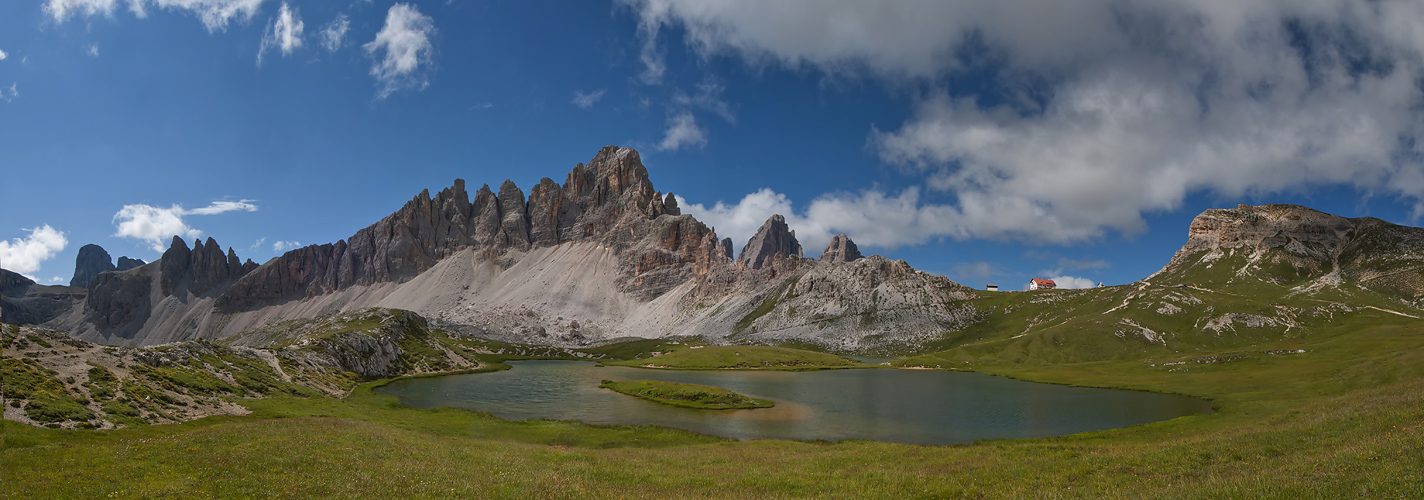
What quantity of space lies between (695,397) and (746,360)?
80.3m

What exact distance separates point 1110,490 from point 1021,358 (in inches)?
5911

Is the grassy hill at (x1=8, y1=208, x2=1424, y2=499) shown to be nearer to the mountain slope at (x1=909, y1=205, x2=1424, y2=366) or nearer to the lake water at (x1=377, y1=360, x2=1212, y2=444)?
the lake water at (x1=377, y1=360, x2=1212, y2=444)

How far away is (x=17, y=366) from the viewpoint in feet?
115

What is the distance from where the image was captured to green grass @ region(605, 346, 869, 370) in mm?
151250

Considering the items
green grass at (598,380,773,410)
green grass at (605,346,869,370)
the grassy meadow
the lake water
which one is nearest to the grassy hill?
the grassy meadow

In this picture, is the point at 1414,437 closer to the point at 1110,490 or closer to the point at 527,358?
the point at 1110,490

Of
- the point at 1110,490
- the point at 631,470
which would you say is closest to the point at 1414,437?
the point at 1110,490

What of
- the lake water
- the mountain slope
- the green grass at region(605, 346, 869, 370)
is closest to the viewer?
the lake water

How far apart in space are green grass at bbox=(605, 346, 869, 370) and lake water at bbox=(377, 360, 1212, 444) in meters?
42.4

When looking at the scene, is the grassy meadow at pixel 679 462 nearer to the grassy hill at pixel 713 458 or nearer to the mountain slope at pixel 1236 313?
the grassy hill at pixel 713 458

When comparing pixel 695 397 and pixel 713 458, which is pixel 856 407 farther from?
pixel 713 458

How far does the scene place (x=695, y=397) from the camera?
255 ft

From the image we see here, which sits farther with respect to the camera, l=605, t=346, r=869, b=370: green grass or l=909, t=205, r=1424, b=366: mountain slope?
l=605, t=346, r=869, b=370: green grass

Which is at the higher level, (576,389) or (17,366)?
(17,366)
